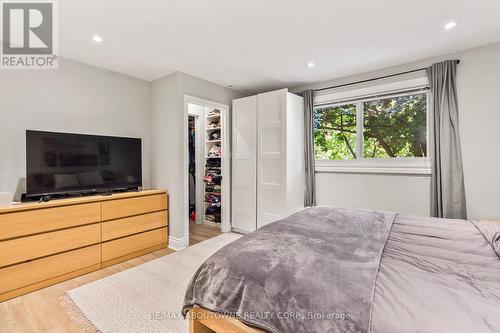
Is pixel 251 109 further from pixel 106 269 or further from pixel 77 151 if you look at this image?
pixel 106 269

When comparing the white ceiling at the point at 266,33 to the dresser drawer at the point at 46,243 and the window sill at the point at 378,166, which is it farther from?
the dresser drawer at the point at 46,243

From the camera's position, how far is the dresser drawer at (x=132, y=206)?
107 inches

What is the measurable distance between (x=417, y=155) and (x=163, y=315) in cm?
327

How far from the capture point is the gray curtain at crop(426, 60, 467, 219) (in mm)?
2574

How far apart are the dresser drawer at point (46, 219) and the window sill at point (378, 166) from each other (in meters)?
3.04

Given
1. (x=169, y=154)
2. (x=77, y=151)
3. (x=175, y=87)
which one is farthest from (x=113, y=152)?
(x=175, y=87)

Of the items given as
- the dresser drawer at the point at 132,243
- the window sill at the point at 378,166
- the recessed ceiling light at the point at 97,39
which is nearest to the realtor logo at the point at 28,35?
the recessed ceiling light at the point at 97,39

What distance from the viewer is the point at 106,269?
2.64 metres

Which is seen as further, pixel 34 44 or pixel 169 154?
pixel 169 154

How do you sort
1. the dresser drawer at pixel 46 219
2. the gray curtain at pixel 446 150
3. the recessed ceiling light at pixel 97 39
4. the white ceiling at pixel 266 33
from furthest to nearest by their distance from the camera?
the gray curtain at pixel 446 150 → the recessed ceiling light at pixel 97 39 → the dresser drawer at pixel 46 219 → the white ceiling at pixel 266 33

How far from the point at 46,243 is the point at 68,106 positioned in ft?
5.14

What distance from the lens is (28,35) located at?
224 cm

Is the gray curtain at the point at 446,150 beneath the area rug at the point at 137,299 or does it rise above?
above

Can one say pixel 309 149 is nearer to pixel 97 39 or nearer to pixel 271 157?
pixel 271 157
